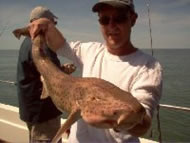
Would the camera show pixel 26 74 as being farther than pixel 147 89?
Yes

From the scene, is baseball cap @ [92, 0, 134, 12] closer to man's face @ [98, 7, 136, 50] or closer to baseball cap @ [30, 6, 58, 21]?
man's face @ [98, 7, 136, 50]

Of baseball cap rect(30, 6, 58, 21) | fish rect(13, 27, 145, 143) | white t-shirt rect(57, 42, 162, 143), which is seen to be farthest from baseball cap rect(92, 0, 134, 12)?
baseball cap rect(30, 6, 58, 21)

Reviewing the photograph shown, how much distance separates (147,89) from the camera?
8.15ft

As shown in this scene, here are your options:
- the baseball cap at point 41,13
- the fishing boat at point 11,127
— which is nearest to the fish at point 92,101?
the baseball cap at point 41,13

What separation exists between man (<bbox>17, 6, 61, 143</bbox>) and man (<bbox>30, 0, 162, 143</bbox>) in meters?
1.58

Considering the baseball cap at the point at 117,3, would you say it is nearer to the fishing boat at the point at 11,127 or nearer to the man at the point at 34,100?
the man at the point at 34,100

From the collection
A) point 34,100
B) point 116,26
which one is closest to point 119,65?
point 116,26

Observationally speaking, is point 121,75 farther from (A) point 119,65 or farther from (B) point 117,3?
(B) point 117,3

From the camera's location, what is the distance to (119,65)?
2.71 meters

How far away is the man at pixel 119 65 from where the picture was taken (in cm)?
253

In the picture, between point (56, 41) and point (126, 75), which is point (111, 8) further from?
point (56, 41)

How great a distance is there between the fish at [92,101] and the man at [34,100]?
4.23 ft

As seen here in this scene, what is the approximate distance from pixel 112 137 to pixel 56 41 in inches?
46.1

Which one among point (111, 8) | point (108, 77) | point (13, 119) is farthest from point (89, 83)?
point (13, 119)
